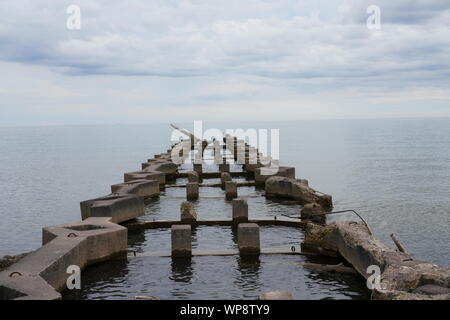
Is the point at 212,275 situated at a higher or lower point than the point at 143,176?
lower

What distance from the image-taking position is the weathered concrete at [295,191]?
25578 millimetres

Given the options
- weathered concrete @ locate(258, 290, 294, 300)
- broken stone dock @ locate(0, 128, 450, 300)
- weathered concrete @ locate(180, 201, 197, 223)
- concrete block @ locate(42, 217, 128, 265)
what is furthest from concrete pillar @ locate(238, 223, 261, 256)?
weathered concrete @ locate(258, 290, 294, 300)

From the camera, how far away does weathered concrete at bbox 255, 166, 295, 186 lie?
104 feet

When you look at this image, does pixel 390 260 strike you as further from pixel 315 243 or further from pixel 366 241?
pixel 315 243

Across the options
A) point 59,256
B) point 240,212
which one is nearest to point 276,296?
point 59,256

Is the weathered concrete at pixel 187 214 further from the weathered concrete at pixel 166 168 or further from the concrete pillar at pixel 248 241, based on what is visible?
the weathered concrete at pixel 166 168

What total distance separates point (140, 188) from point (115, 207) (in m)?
6.84

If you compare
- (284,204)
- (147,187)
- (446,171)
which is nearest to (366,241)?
(284,204)

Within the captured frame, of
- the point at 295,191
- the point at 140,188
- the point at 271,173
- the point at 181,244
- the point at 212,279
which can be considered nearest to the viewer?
the point at 212,279

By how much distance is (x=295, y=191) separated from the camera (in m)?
27.3

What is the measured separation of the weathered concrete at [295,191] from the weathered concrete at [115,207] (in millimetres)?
8115

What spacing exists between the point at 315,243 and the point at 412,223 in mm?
10706

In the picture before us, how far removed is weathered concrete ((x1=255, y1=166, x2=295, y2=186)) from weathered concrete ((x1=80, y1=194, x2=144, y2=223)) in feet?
38.5

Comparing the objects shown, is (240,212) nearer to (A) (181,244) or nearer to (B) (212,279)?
(A) (181,244)
